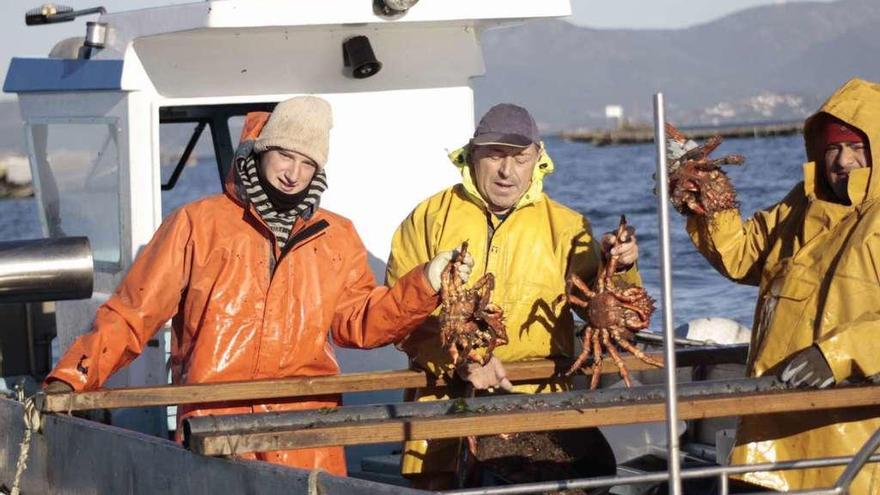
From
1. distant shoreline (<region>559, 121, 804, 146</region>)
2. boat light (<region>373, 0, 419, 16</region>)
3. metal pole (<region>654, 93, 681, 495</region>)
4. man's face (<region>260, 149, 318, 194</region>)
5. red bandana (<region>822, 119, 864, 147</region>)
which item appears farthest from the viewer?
distant shoreline (<region>559, 121, 804, 146</region>)

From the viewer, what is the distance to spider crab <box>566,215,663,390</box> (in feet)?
20.4

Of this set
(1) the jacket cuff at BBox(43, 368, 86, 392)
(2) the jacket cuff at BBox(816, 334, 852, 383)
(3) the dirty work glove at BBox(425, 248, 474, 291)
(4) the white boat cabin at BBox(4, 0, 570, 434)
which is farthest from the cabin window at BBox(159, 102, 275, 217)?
(2) the jacket cuff at BBox(816, 334, 852, 383)

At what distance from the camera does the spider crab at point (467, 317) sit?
19.6 ft

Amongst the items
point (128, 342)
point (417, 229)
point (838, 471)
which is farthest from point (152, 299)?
point (838, 471)

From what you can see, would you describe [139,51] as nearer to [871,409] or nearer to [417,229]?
[417,229]

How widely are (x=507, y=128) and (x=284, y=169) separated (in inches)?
32.7

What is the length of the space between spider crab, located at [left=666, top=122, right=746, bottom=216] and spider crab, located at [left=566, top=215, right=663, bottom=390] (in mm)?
244

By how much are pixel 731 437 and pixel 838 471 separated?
5.83 ft

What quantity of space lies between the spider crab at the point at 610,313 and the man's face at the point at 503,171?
1.26ft

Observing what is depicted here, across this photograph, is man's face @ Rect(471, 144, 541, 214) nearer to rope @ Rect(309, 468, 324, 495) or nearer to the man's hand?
the man's hand

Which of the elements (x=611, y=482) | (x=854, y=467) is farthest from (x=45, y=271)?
(x=854, y=467)

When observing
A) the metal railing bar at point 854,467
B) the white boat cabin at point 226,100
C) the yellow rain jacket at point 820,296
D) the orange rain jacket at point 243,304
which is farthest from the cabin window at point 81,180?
the metal railing bar at point 854,467

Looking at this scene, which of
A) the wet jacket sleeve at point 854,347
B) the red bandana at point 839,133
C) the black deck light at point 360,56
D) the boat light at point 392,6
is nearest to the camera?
the wet jacket sleeve at point 854,347

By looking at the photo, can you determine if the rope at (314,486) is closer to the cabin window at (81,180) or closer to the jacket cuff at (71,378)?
the jacket cuff at (71,378)
